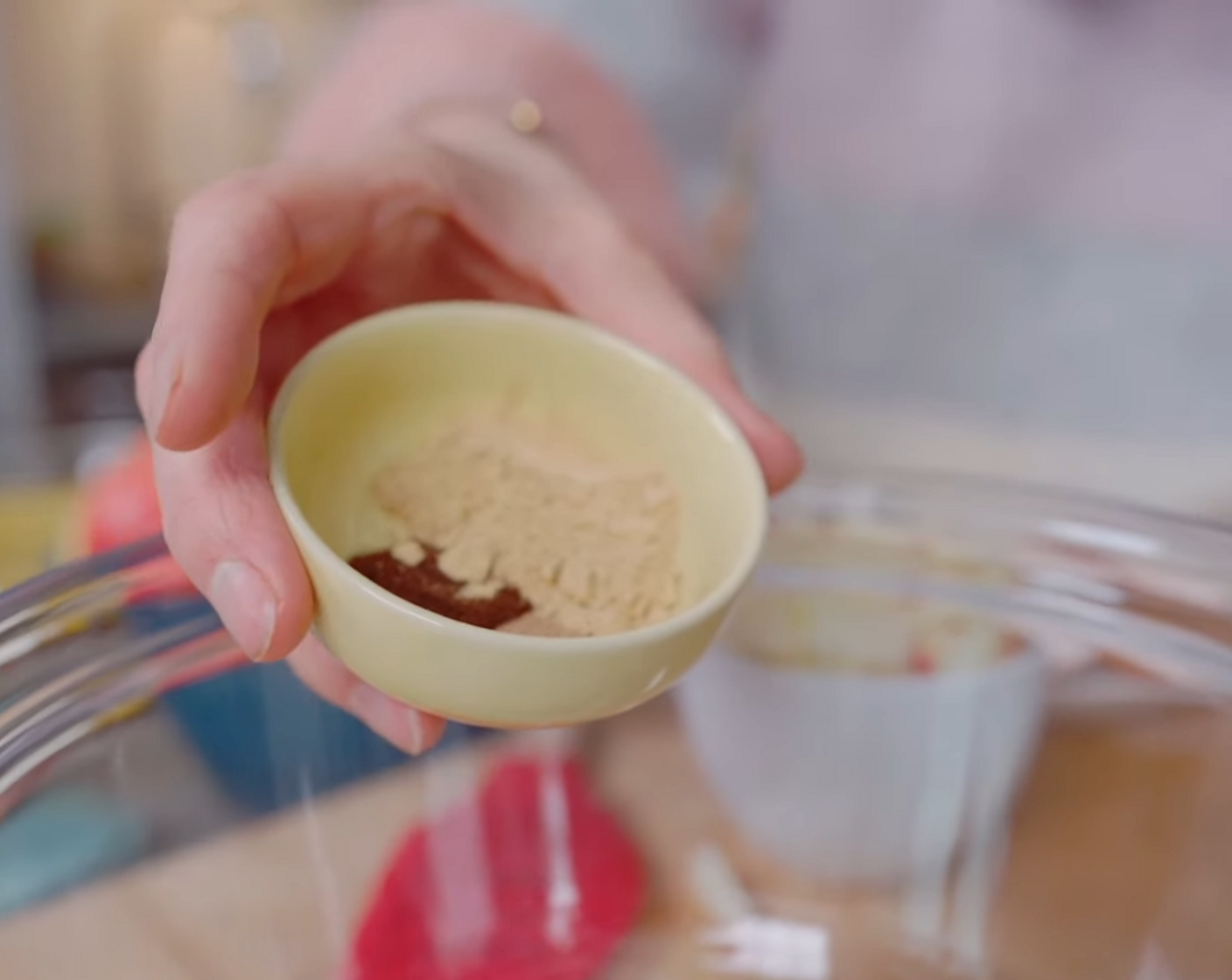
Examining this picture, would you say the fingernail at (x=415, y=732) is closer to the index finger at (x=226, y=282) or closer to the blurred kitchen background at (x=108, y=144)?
the index finger at (x=226, y=282)

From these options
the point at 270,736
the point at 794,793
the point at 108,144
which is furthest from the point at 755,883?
the point at 108,144

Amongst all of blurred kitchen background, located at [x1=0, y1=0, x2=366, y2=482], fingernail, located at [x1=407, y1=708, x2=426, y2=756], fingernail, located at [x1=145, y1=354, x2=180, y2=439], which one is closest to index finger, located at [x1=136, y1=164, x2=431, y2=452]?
fingernail, located at [x1=145, y1=354, x2=180, y2=439]

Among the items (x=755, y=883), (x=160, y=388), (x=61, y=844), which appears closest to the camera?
(x=160, y=388)

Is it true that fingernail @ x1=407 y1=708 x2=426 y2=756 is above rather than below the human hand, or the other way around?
below

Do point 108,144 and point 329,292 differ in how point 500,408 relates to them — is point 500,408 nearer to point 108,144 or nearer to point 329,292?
point 329,292

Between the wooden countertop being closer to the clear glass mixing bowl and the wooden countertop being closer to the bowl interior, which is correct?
the clear glass mixing bowl

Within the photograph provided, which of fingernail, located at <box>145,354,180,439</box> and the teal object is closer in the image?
fingernail, located at <box>145,354,180,439</box>

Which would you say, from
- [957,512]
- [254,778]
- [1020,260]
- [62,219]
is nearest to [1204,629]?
[957,512]
